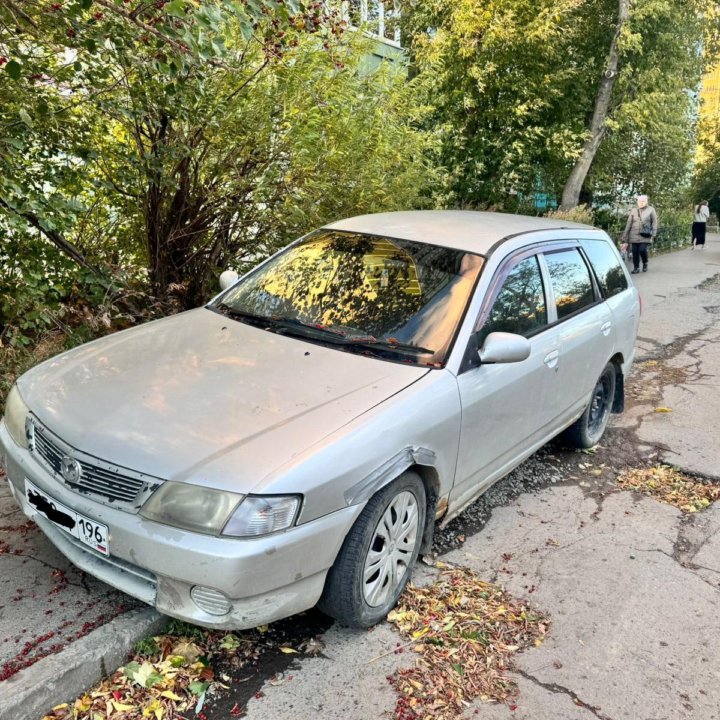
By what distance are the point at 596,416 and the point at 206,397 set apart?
3.44 metres

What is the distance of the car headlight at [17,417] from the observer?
2879 mm

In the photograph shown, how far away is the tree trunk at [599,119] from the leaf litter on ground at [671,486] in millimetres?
11367

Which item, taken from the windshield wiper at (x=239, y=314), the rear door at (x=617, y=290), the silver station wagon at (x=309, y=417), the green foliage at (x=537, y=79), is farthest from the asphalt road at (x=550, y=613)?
the green foliage at (x=537, y=79)

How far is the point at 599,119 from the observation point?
14734 millimetres

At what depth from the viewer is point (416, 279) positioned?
361 centimetres

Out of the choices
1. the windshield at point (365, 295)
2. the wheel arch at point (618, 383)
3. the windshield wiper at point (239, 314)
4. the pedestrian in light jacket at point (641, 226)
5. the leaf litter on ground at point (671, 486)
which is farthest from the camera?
the pedestrian in light jacket at point (641, 226)

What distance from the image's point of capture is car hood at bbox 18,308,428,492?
2455 mm

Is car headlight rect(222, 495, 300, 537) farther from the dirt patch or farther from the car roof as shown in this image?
the dirt patch

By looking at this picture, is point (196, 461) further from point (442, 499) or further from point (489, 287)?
point (489, 287)

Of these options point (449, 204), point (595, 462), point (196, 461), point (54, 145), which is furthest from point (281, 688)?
point (449, 204)

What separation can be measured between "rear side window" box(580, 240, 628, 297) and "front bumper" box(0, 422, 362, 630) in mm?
3048

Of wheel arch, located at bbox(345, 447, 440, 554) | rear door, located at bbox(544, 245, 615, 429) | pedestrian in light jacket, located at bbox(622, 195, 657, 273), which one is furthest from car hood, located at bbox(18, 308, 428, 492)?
A: pedestrian in light jacket, located at bbox(622, 195, 657, 273)

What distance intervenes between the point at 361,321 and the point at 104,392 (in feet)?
4.25

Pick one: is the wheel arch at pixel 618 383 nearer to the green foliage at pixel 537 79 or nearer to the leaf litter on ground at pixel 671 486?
the leaf litter on ground at pixel 671 486
